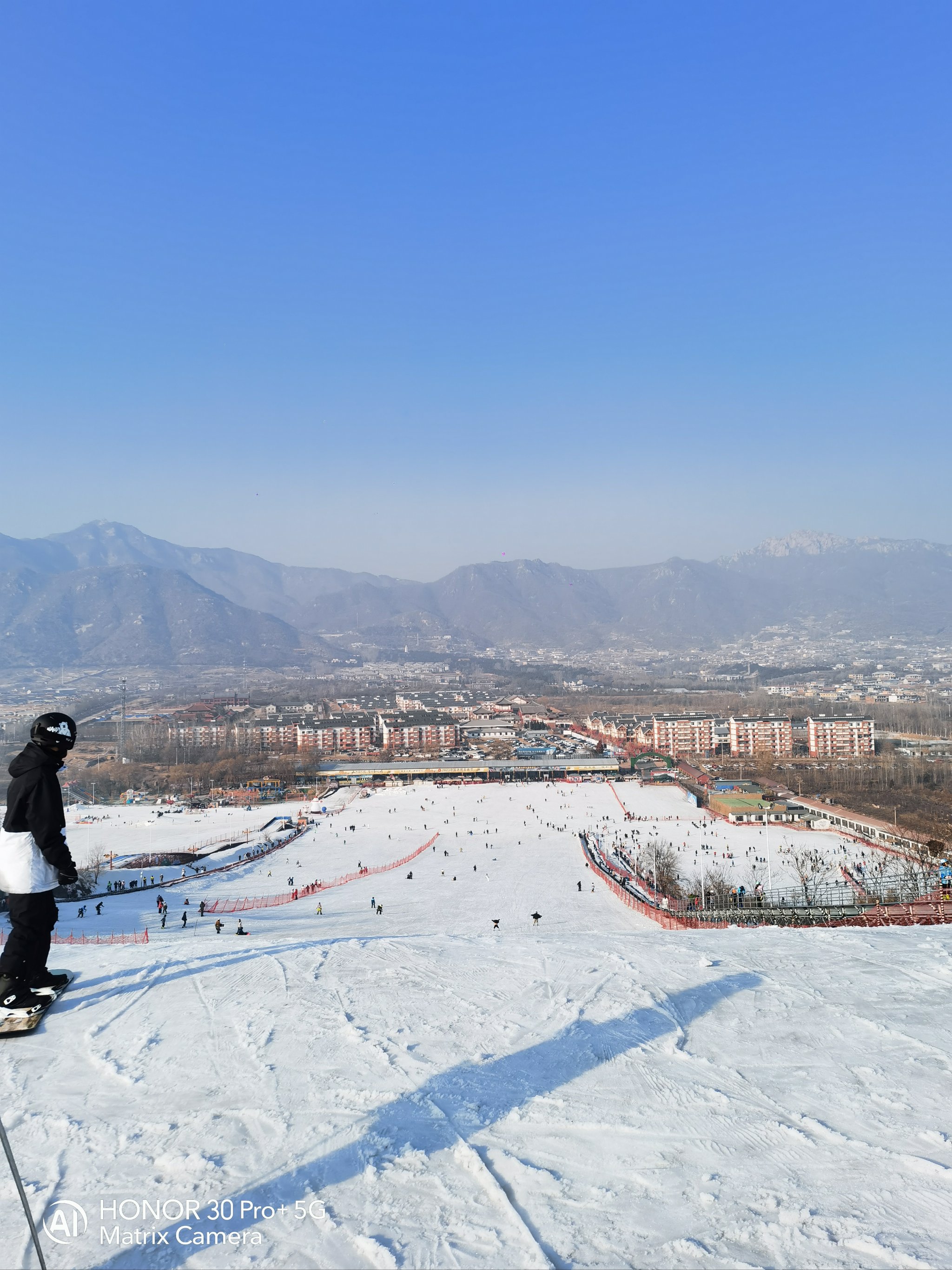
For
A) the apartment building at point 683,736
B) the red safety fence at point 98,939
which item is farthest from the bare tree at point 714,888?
the apartment building at point 683,736

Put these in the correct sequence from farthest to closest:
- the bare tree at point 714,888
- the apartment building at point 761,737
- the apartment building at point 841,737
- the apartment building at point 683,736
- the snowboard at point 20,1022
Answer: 1. the apartment building at point 683,736
2. the apartment building at point 761,737
3. the apartment building at point 841,737
4. the bare tree at point 714,888
5. the snowboard at point 20,1022

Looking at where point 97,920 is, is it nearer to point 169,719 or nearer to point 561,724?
point 169,719

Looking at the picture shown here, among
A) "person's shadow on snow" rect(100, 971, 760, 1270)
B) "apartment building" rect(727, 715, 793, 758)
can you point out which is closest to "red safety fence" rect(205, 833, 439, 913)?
"person's shadow on snow" rect(100, 971, 760, 1270)

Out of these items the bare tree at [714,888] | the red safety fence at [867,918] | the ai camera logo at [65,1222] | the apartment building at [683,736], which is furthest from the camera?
the apartment building at [683,736]

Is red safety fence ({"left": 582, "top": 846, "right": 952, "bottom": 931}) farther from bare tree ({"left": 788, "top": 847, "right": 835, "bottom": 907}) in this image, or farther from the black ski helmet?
the black ski helmet

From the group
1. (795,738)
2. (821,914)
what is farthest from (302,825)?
(795,738)

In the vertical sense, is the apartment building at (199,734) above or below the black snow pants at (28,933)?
below

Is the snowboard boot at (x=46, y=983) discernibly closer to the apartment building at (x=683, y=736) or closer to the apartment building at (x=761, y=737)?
the apartment building at (x=761, y=737)
